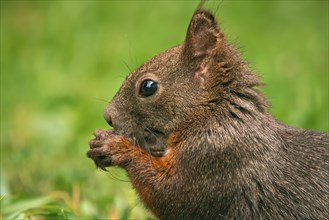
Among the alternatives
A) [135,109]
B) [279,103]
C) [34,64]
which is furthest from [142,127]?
[34,64]

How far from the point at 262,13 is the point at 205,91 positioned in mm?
6961

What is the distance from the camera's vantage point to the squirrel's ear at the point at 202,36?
5480mm

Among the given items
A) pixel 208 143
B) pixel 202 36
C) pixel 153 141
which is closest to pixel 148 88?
pixel 153 141

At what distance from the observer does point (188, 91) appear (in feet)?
17.9

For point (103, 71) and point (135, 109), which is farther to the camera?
point (103, 71)

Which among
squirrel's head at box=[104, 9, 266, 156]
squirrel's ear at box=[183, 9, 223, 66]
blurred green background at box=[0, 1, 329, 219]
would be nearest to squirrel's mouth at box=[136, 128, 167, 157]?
squirrel's head at box=[104, 9, 266, 156]

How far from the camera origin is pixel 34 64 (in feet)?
34.5

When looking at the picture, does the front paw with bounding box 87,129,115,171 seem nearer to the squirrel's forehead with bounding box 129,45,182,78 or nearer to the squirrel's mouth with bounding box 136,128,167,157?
the squirrel's mouth with bounding box 136,128,167,157

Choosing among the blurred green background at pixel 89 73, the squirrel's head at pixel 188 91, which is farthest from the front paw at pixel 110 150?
the blurred green background at pixel 89 73

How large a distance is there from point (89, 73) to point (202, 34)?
4.85 metres

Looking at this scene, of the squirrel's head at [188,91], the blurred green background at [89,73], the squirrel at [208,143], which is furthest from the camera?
the blurred green background at [89,73]

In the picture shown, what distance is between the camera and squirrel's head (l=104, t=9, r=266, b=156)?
211 inches

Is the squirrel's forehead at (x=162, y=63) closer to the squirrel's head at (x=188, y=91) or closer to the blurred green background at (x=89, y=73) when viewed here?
the squirrel's head at (x=188, y=91)

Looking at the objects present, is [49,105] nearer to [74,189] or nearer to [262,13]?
[74,189]
